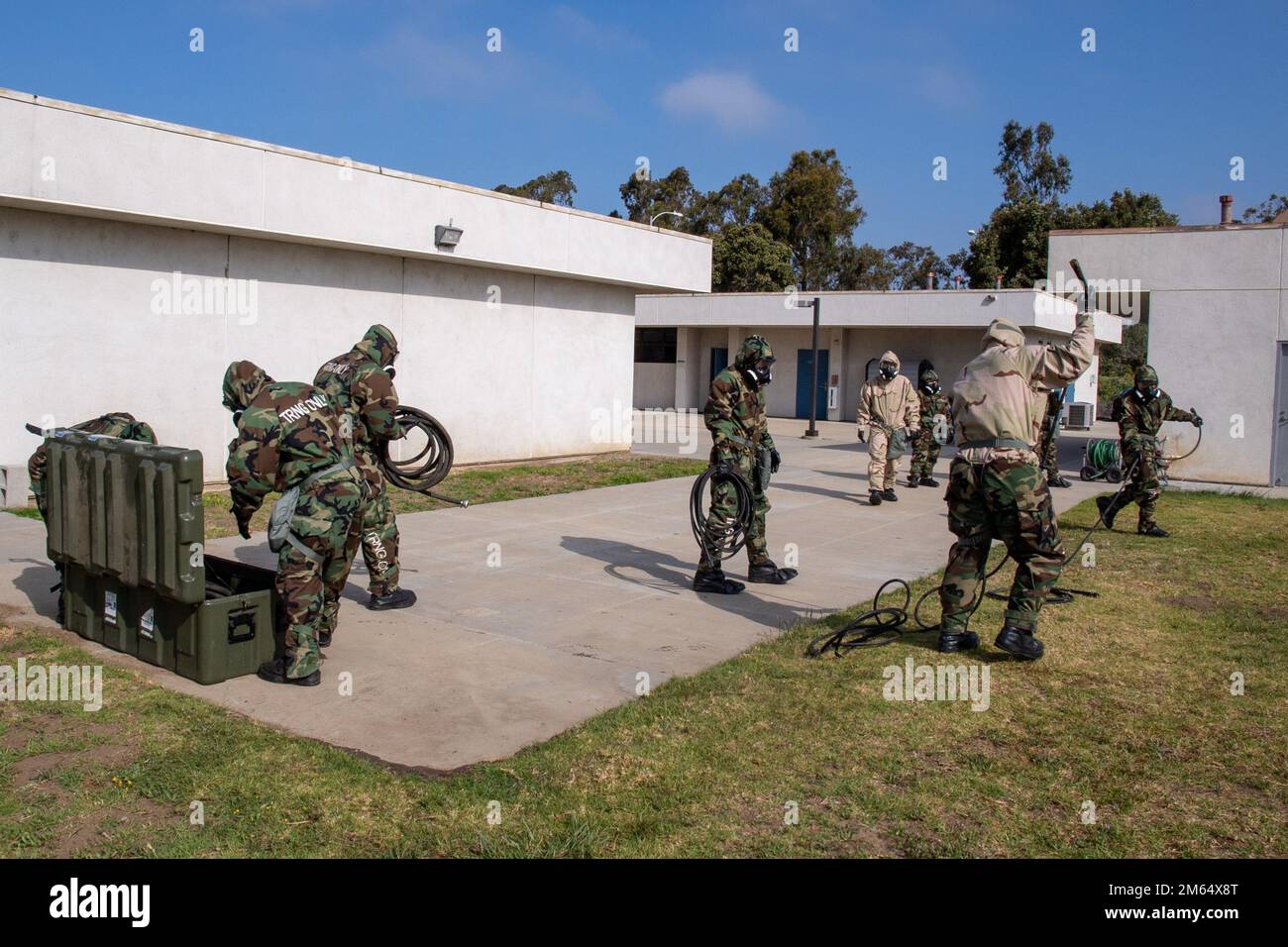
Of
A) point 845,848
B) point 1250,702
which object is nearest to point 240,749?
point 845,848

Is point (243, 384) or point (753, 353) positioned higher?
point (753, 353)

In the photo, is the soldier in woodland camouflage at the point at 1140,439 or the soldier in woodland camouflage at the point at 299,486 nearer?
the soldier in woodland camouflage at the point at 299,486

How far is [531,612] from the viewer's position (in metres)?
7.71

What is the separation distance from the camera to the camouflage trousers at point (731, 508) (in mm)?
8430

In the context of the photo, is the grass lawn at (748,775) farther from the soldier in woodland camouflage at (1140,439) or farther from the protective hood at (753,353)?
the soldier in woodland camouflage at (1140,439)

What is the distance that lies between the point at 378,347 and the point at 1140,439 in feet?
26.8

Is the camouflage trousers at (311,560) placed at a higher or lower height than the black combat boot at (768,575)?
higher

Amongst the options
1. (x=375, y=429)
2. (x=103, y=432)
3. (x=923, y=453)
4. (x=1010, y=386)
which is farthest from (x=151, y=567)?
(x=923, y=453)

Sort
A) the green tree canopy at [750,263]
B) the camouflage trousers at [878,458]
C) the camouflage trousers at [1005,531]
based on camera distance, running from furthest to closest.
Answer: the green tree canopy at [750,263] < the camouflage trousers at [878,458] < the camouflage trousers at [1005,531]

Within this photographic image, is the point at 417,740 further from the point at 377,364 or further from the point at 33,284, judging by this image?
the point at 33,284

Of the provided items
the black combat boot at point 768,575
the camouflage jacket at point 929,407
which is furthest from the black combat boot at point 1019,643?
the camouflage jacket at point 929,407

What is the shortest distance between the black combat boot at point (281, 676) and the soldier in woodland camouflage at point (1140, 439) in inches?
334

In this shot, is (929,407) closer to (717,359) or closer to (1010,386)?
(1010,386)

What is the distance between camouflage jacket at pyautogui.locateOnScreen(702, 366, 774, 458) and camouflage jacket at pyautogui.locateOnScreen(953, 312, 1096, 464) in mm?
2364
